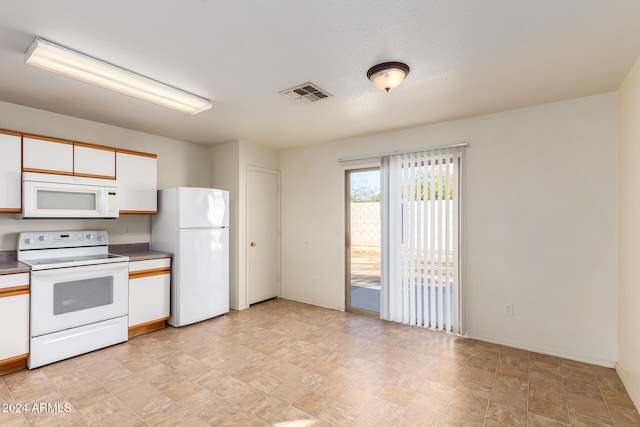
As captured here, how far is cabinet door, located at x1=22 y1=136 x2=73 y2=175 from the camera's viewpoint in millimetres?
2988

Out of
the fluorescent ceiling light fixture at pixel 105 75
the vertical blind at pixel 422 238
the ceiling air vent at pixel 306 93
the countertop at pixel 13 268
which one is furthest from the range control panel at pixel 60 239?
the vertical blind at pixel 422 238

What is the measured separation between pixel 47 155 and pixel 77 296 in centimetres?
141

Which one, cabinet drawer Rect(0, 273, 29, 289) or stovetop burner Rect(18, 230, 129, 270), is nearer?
cabinet drawer Rect(0, 273, 29, 289)

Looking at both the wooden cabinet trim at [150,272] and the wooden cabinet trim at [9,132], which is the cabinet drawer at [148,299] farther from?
the wooden cabinet trim at [9,132]

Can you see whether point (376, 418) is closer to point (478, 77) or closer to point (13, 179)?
point (478, 77)

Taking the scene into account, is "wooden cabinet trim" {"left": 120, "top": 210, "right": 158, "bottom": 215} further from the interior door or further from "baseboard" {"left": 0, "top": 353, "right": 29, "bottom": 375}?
"baseboard" {"left": 0, "top": 353, "right": 29, "bottom": 375}

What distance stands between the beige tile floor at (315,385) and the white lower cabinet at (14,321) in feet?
0.52

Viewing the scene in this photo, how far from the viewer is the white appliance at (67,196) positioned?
2967 mm

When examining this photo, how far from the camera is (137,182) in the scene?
12.6ft

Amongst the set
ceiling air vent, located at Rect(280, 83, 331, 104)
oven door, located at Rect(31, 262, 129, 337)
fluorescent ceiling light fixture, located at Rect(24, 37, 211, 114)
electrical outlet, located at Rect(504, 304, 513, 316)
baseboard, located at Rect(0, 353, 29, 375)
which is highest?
ceiling air vent, located at Rect(280, 83, 331, 104)

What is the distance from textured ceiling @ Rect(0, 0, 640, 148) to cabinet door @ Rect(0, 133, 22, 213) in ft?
1.42

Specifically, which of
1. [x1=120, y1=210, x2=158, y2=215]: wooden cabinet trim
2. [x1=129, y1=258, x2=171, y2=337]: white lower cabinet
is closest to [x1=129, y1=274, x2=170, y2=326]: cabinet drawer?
[x1=129, y1=258, x2=171, y2=337]: white lower cabinet

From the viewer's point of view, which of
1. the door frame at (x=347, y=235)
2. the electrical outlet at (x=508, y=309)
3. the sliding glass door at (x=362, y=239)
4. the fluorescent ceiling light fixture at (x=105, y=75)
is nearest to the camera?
the fluorescent ceiling light fixture at (x=105, y=75)

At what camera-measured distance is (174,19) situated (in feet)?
5.92
